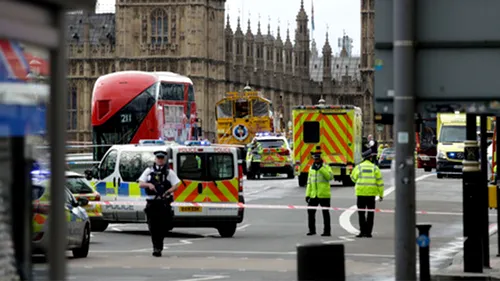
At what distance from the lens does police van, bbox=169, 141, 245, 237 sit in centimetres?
2409

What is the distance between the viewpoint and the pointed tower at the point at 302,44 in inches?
5310

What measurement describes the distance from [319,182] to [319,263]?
13.4 meters

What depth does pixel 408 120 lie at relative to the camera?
10359 millimetres

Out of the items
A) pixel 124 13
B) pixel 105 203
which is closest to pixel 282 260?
pixel 105 203

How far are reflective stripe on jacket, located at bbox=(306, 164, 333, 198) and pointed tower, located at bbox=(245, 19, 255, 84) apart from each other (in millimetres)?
96711

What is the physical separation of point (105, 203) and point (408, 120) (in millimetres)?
15263

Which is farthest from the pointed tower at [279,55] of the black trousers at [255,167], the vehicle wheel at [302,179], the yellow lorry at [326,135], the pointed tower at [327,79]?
the yellow lorry at [326,135]

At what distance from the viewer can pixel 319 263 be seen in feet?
35.3

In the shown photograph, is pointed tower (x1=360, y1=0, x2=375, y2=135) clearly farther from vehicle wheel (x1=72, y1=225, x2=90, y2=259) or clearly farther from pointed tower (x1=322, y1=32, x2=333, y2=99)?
vehicle wheel (x1=72, y1=225, x2=90, y2=259)

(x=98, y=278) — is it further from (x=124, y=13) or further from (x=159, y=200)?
(x=124, y=13)

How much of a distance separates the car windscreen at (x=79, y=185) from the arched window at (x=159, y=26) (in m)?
88.2

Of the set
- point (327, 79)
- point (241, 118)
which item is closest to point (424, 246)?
point (241, 118)

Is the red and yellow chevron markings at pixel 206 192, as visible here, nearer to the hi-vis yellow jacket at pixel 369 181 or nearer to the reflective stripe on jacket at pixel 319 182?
the reflective stripe on jacket at pixel 319 182

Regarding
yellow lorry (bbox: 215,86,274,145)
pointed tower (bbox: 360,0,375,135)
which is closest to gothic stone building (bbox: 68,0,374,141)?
pointed tower (bbox: 360,0,375,135)
